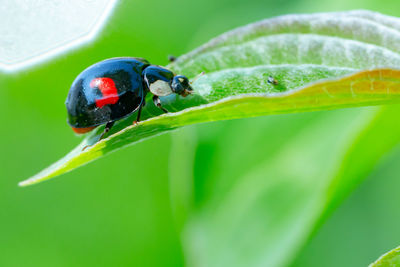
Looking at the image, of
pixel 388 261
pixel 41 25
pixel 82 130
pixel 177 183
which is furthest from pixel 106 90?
pixel 388 261

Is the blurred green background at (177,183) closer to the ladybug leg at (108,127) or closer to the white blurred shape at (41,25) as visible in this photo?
the ladybug leg at (108,127)

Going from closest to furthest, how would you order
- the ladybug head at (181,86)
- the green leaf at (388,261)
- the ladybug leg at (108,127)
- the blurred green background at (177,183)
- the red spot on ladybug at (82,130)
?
the green leaf at (388,261), the ladybug head at (181,86), the ladybug leg at (108,127), the red spot on ladybug at (82,130), the blurred green background at (177,183)

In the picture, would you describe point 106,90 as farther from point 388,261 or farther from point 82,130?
point 388,261

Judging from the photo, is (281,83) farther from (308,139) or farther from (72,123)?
(308,139)

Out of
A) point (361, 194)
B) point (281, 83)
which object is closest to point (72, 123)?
point (281, 83)

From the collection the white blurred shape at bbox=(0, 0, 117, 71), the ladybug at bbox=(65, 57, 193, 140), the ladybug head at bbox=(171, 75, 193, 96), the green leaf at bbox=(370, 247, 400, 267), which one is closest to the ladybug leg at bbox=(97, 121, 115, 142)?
the ladybug at bbox=(65, 57, 193, 140)

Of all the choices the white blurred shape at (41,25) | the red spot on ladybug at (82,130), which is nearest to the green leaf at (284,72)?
the white blurred shape at (41,25)
